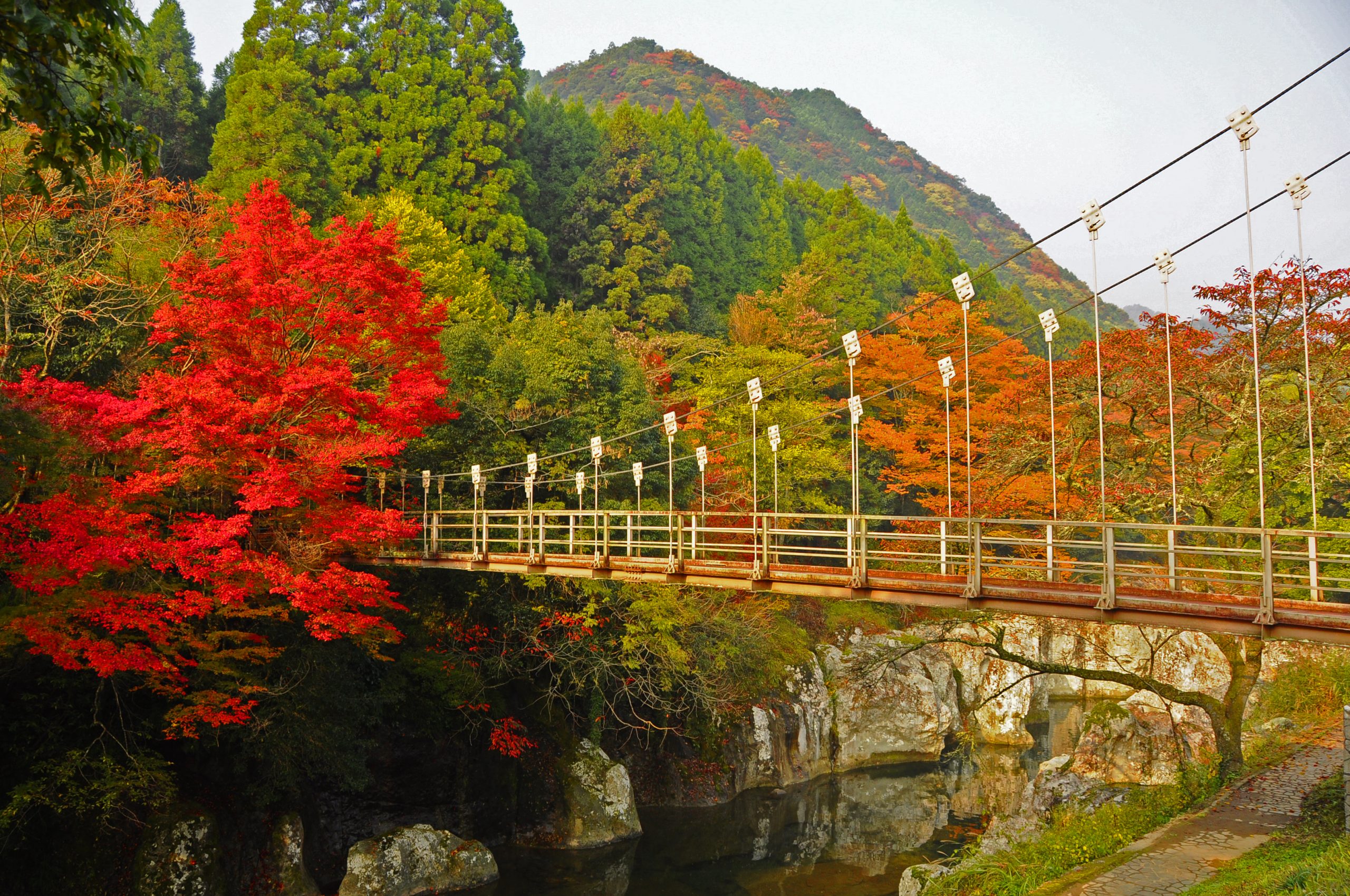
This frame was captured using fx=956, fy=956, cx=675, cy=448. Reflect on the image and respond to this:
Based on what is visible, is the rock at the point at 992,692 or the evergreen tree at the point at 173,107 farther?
the evergreen tree at the point at 173,107

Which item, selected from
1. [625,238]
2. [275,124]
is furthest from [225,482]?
[625,238]

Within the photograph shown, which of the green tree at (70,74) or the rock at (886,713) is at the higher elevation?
the green tree at (70,74)

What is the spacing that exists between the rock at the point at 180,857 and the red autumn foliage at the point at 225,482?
1051 mm

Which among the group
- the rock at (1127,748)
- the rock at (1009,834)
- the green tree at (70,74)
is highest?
the green tree at (70,74)

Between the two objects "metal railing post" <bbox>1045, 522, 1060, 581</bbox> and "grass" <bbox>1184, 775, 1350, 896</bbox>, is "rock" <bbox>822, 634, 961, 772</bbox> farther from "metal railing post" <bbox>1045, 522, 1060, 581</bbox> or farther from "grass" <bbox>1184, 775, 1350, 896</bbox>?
"metal railing post" <bbox>1045, 522, 1060, 581</bbox>

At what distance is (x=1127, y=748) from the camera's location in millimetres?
15078

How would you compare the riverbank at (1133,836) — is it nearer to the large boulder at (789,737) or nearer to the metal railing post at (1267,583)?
the metal railing post at (1267,583)

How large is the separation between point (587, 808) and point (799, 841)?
3749 millimetres

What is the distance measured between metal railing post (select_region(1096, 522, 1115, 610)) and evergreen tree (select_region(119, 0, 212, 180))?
27.3 metres

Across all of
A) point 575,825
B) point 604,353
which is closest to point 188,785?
point 575,825

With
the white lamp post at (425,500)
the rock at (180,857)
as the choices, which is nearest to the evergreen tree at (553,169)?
Answer: the white lamp post at (425,500)

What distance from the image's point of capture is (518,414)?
17953 millimetres

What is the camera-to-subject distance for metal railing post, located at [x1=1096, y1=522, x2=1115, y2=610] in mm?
7551

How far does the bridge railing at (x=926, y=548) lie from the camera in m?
7.74
